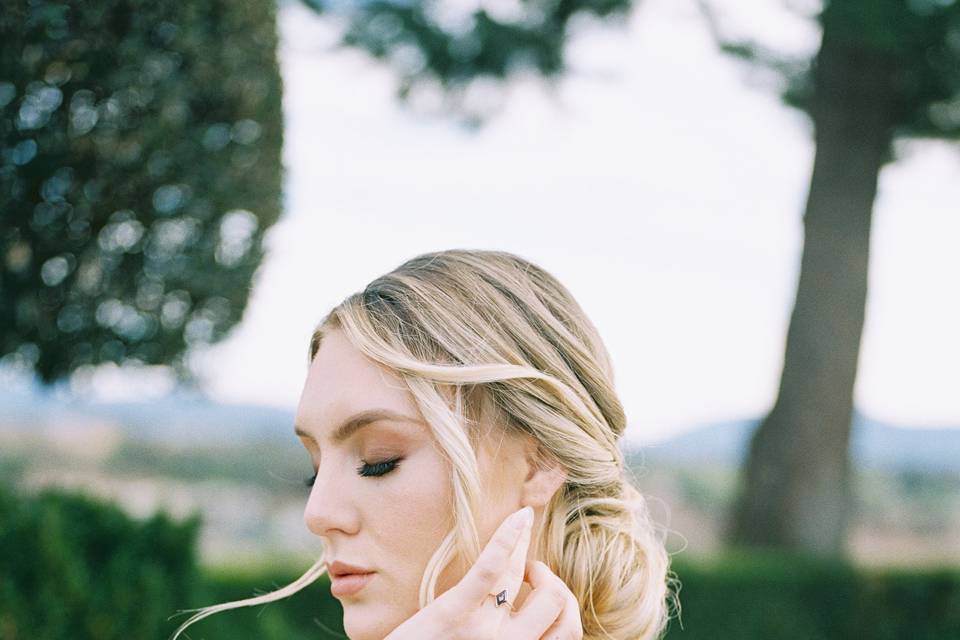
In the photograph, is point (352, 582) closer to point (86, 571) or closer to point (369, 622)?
point (369, 622)

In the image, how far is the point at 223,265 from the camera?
7.01 m

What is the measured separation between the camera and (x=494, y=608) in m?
1.97

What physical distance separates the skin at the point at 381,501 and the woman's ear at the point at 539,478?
5.9 inches

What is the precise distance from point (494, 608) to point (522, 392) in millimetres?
518

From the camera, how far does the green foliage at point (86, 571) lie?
147 inches

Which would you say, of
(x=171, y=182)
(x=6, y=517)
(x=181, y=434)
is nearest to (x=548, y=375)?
(x=6, y=517)

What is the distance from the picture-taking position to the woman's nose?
212 cm

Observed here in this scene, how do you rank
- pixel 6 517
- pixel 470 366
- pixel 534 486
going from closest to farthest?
pixel 470 366, pixel 534 486, pixel 6 517

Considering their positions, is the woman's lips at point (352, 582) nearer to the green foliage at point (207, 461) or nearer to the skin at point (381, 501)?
the skin at point (381, 501)

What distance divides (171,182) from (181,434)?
8.20 meters

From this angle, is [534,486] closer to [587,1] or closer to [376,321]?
[376,321]

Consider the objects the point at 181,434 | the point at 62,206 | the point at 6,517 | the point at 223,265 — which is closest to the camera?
the point at 6,517

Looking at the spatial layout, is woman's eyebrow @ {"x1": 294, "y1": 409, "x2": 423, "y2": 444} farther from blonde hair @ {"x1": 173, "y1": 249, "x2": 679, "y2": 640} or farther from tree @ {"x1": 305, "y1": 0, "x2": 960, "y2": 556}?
tree @ {"x1": 305, "y1": 0, "x2": 960, "y2": 556}

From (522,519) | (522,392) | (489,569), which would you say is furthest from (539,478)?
(489,569)
